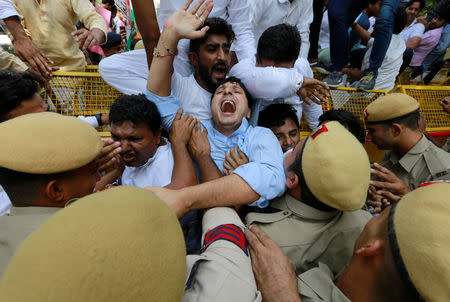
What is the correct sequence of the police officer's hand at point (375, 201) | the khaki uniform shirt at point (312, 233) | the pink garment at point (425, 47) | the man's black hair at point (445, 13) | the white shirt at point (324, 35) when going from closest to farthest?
1. the khaki uniform shirt at point (312, 233)
2. the police officer's hand at point (375, 201)
3. the white shirt at point (324, 35)
4. the man's black hair at point (445, 13)
5. the pink garment at point (425, 47)

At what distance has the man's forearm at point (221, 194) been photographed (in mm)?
1433

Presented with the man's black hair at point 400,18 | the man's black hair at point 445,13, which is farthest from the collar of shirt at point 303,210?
the man's black hair at point 445,13

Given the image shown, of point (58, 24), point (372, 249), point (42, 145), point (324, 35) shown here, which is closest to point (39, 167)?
point (42, 145)

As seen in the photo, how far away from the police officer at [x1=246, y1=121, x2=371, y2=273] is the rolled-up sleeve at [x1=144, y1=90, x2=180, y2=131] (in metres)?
1.13

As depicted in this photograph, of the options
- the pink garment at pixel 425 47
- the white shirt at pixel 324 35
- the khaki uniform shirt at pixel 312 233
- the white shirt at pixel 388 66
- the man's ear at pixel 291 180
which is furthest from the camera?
the pink garment at pixel 425 47

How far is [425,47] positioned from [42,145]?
7157 mm

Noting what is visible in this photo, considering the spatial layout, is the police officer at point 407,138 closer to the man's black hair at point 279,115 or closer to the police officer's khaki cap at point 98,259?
the man's black hair at point 279,115

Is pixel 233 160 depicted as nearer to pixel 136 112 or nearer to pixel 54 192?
pixel 136 112

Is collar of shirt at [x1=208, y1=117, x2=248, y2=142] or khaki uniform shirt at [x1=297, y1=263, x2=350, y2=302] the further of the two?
collar of shirt at [x1=208, y1=117, x2=248, y2=142]

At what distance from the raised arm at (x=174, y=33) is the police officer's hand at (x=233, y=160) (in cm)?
81

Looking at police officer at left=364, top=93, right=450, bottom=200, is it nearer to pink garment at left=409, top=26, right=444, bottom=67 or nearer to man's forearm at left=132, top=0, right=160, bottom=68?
man's forearm at left=132, top=0, right=160, bottom=68

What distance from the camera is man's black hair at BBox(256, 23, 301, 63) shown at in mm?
2242

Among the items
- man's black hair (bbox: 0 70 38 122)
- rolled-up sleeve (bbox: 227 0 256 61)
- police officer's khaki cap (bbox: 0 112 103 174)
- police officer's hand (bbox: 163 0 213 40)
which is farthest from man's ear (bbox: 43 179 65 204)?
rolled-up sleeve (bbox: 227 0 256 61)

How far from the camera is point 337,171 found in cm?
115
